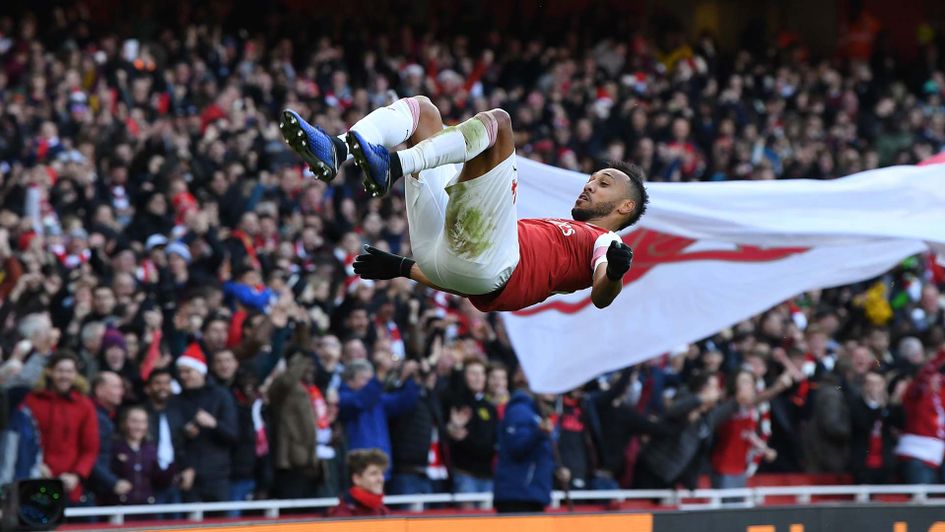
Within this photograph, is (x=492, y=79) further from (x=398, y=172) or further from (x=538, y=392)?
(x=398, y=172)

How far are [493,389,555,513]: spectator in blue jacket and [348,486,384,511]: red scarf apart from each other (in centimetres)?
109

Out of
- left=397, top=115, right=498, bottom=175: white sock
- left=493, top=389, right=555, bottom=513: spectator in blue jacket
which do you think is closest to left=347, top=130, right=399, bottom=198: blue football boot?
left=397, top=115, right=498, bottom=175: white sock

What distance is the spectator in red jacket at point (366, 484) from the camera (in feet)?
29.6

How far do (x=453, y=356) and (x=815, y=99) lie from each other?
11.3 meters

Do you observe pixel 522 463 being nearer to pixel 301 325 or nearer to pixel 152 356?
pixel 301 325

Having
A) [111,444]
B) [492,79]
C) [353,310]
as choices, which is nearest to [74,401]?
[111,444]

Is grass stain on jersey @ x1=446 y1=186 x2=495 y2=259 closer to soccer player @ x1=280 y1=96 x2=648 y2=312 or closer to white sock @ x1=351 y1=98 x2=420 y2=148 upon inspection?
soccer player @ x1=280 y1=96 x2=648 y2=312

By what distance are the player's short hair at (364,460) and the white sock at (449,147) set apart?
3.30 m

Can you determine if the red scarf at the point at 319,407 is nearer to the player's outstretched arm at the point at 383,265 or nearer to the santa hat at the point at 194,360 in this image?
the santa hat at the point at 194,360

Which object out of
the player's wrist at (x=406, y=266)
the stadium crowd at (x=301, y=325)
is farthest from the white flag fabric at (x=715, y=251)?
the player's wrist at (x=406, y=266)

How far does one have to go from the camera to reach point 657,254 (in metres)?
11.1

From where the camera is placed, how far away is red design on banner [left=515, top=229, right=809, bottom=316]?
11.0 m

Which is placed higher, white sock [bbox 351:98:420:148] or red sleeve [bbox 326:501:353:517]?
white sock [bbox 351:98:420:148]

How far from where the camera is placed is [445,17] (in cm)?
1969
